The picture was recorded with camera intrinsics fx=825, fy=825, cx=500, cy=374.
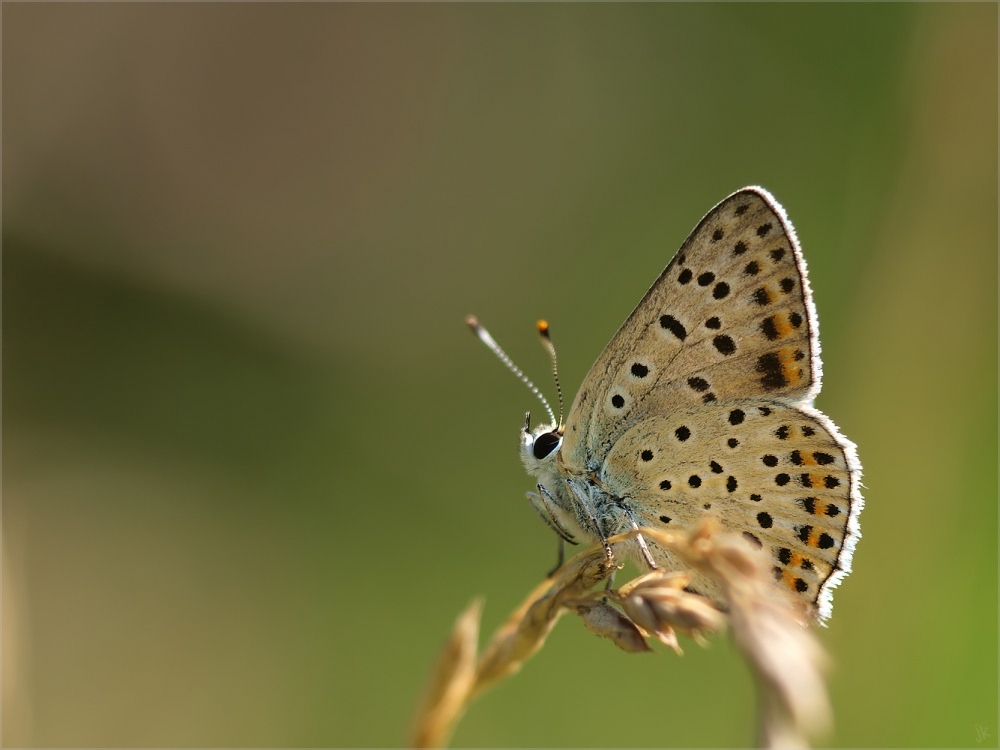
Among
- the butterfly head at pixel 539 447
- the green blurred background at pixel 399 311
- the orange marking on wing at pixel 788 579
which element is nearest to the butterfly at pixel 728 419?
the orange marking on wing at pixel 788 579

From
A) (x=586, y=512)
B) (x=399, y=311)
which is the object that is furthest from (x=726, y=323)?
(x=399, y=311)

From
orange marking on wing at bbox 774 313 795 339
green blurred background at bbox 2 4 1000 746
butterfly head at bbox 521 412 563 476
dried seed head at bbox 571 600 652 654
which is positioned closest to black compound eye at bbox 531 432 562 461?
butterfly head at bbox 521 412 563 476

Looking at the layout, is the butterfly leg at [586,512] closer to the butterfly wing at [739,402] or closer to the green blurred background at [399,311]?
the butterfly wing at [739,402]

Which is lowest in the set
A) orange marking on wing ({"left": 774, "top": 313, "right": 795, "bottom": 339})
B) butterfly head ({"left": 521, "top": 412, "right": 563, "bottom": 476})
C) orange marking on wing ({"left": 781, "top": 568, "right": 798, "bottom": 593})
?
orange marking on wing ({"left": 781, "top": 568, "right": 798, "bottom": 593})

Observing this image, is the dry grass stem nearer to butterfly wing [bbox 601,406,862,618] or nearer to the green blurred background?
butterfly wing [bbox 601,406,862,618]

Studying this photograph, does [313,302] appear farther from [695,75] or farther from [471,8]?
[695,75]

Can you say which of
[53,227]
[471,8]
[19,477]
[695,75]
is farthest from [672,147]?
[19,477]
